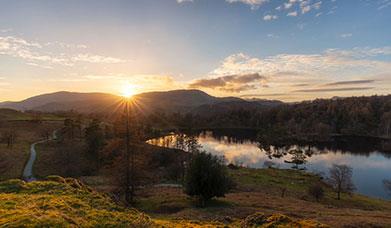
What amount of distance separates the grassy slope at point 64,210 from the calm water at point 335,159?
252ft

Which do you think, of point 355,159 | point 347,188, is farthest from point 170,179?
point 355,159

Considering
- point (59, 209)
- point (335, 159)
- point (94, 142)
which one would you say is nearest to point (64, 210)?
point (59, 209)

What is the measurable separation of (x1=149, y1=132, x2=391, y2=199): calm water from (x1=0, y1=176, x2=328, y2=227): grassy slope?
7680 cm

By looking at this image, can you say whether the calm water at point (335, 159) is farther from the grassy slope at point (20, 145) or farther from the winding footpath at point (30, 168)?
the winding footpath at point (30, 168)

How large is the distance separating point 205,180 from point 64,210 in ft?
75.6

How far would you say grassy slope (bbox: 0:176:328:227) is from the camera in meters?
14.1

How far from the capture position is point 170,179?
73062 mm

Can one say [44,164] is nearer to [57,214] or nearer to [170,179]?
[170,179]

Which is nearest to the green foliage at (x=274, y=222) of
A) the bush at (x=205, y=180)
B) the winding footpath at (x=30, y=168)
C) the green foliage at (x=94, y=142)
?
the bush at (x=205, y=180)

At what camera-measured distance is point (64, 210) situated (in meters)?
16.7

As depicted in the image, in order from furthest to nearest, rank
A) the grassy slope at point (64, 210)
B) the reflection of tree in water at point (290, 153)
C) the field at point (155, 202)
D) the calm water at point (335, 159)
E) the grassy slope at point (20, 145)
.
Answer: the reflection of tree in water at point (290, 153) < the calm water at point (335, 159) < the grassy slope at point (20, 145) < the field at point (155, 202) < the grassy slope at point (64, 210)

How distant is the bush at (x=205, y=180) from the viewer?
37906 millimetres

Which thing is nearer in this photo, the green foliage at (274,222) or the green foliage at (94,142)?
the green foliage at (274,222)

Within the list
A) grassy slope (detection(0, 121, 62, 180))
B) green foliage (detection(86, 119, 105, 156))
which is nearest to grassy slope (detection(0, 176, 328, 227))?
grassy slope (detection(0, 121, 62, 180))
